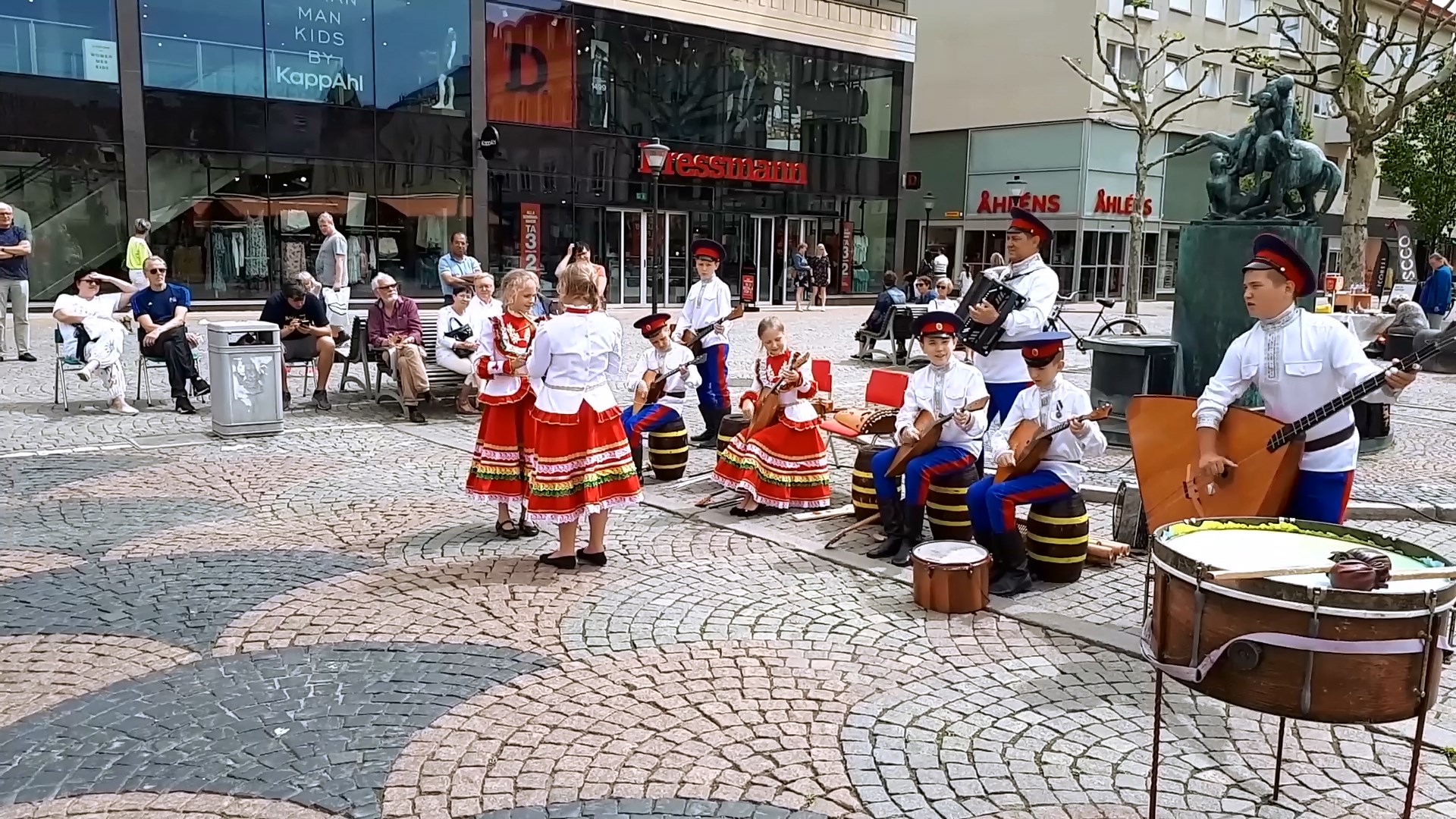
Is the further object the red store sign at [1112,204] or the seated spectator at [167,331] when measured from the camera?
the red store sign at [1112,204]

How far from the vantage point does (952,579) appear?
205 inches

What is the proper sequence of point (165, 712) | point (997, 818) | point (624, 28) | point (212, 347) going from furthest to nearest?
point (624, 28), point (212, 347), point (165, 712), point (997, 818)

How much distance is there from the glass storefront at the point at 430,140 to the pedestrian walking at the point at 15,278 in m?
7.85

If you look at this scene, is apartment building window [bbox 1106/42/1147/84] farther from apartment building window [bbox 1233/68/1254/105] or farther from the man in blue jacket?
the man in blue jacket

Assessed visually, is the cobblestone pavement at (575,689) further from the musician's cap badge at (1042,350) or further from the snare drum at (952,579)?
the musician's cap badge at (1042,350)

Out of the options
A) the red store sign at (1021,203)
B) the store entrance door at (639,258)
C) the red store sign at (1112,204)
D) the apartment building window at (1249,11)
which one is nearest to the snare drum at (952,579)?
the store entrance door at (639,258)

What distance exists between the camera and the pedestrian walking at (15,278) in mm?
13695

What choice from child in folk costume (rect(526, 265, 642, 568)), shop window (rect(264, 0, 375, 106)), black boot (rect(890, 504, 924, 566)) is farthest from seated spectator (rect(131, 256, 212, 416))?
shop window (rect(264, 0, 375, 106))

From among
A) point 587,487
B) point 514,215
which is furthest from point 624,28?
point 587,487

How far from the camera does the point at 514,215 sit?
85.7ft

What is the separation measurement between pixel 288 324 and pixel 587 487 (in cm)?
730

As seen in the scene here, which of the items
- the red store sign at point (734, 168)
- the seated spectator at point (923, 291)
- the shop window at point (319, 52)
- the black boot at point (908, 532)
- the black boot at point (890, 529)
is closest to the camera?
the black boot at point (908, 532)

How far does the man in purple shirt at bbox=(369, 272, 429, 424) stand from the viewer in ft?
35.8

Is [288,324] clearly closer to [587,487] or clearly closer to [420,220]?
[587,487]
